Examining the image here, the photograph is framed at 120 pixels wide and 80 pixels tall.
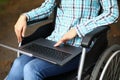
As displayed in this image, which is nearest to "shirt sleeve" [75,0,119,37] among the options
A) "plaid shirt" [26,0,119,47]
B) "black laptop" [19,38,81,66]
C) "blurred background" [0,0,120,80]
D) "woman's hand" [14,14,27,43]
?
"plaid shirt" [26,0,119,47]

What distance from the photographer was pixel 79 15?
1744 millimetres

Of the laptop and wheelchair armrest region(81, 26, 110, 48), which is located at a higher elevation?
wheelchair armrest region(81, 26, 110, 48)

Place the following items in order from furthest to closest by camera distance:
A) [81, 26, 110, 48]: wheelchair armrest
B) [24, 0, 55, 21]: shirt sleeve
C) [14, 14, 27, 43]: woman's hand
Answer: [24, 0, 55, 21]: shirt sleeve, [14, 14, 27, 43]: woman's hand, [81, 26, 110, 48]: wheelchair armrest

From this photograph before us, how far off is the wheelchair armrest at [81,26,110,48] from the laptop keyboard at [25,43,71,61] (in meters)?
0.15

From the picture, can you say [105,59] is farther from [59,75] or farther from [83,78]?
[59,75]

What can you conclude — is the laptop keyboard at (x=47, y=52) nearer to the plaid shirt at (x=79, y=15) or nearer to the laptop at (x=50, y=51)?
the laptop at (x=50, y=51)

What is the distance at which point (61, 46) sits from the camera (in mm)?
1667

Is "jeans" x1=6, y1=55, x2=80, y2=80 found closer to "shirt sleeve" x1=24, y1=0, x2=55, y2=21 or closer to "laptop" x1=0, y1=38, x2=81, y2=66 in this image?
"laptop" x1=0, y1=38, x2=81, y2=66

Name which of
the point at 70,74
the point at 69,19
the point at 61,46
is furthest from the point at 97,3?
the point at 70,74

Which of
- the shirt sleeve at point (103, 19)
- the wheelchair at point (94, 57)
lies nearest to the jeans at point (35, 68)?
the wheelchair at point (94, 57)

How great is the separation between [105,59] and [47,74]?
0.35m

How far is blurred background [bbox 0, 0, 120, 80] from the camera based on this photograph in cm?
287

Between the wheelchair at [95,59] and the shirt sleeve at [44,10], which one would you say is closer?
the wheelchair at [95,59]

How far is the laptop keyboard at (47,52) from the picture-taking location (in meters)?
1.51
